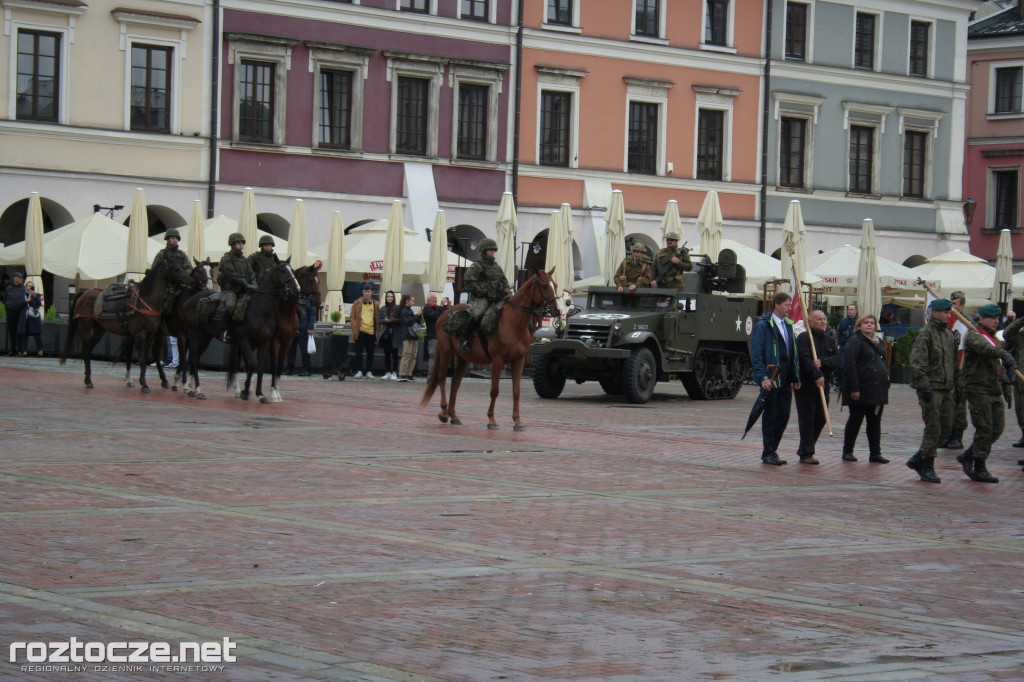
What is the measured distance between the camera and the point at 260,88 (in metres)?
38.4

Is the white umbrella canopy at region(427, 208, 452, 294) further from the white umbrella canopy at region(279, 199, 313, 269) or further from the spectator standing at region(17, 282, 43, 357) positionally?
the spectator standing at region(17, 282, 43, 357)

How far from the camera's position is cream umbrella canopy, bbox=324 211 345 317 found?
3148 cm

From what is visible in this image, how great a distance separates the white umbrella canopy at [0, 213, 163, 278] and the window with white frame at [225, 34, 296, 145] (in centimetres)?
699

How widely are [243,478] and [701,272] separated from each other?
644 inches

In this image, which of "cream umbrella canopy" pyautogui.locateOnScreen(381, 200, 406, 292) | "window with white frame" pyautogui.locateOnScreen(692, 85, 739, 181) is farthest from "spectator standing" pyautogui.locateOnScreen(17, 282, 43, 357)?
"window with white frame" pyautogui.locateOnScreen(692, 85, 739, 181)

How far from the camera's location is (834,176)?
47.5 m

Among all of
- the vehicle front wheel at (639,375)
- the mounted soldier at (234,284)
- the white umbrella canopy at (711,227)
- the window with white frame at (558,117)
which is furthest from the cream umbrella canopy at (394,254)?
the window with white frame at (558,117)

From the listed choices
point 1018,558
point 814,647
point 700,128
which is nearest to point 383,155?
point 700,128

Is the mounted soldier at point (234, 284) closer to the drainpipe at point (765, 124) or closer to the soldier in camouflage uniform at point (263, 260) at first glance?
the soldier in camouflage uniform at point (263, 260)

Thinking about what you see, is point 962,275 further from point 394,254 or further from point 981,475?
point 981,475

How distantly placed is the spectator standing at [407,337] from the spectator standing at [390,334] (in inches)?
3.5

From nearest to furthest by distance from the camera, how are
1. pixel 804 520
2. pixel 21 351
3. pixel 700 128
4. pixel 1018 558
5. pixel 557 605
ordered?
1. pixel 557 605
2. pixel 1018 558
3. pixel 804 520
4. pixel 21 351
5. pixel 700 128

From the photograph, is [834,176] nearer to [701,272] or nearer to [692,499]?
[701,272]

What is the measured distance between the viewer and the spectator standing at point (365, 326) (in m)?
28.4
